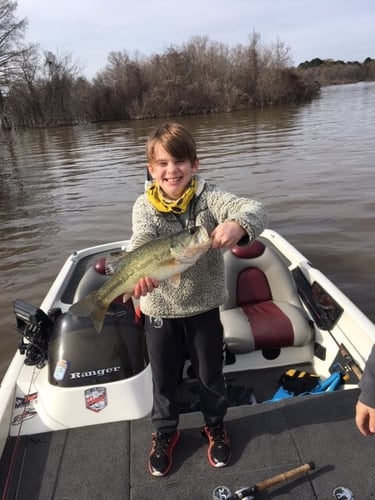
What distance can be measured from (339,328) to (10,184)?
14.9 meters

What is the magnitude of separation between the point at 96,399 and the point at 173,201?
57.4 inches

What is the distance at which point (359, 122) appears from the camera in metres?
22.6

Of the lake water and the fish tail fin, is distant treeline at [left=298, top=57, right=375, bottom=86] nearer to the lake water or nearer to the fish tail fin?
the lake water

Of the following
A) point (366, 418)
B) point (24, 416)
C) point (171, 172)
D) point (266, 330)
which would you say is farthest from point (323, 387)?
point (24, 416)

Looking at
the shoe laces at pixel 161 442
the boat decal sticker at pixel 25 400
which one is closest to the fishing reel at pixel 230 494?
the shoe laces at pixel 161 442

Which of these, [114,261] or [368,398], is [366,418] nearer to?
[368,398]

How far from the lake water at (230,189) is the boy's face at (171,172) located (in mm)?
3809

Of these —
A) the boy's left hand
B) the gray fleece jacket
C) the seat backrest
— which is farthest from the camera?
the seat backrest

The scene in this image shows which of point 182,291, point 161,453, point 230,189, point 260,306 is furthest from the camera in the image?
point 230,189

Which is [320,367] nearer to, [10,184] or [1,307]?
[1,307]

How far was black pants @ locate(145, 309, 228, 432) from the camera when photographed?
2.51 metres

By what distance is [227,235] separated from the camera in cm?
204

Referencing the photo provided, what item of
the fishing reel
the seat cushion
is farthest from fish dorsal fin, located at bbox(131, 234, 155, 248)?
the seat cushion

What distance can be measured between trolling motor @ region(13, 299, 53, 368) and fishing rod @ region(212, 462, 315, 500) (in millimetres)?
1652
